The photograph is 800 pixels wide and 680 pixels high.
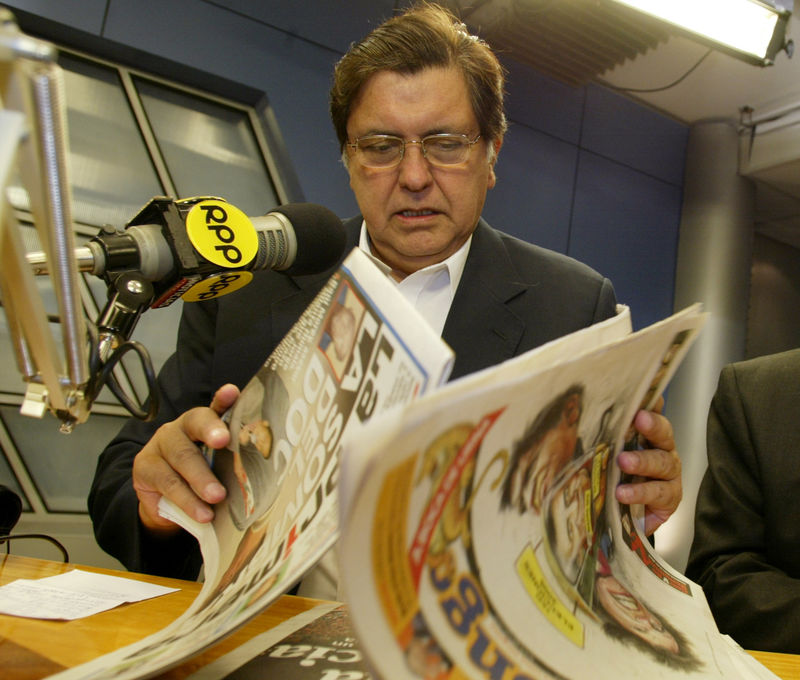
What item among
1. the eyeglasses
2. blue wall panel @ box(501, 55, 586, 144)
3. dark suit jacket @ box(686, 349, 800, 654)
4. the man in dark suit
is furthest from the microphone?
blue wall panel @ box(501, 55, 586, 144)

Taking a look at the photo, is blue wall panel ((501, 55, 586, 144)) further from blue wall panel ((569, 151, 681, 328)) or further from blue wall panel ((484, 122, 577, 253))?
blue wall panel ((569, 151, 681, 328))

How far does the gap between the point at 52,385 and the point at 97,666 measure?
0.17m

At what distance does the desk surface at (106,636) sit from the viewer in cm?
42

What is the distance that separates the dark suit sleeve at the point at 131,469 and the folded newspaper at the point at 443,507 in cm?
Result: 26

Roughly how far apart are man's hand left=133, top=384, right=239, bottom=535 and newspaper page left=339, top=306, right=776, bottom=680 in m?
0.29

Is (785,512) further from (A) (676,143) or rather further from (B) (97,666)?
(A) (676,143)

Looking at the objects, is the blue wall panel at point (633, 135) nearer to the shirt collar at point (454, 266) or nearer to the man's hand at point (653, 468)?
the shirt collar at point (454, 266)

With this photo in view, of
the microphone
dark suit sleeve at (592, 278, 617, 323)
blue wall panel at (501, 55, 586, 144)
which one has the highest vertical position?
blue wall panel at (501, 55, 586, 144)

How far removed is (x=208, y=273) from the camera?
483 mm

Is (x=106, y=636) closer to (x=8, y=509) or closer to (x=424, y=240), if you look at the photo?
(x=8, y=509)

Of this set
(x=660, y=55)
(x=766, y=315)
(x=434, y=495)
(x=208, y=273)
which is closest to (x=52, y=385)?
(x=208, y=273)

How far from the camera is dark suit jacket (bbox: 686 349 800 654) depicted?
886 millimetres

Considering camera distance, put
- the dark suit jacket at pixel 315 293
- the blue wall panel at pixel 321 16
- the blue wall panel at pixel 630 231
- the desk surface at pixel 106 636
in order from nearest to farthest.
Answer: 1. the desk surface at pixel 106 636
2. the dark suit jacket at pixel 315 293
3. the blue wall panel at pixel 321 16
4. the blue wall panel at pixel 630 231

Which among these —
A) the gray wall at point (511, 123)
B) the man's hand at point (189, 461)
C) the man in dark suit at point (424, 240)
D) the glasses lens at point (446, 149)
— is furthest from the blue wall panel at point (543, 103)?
the man's hand at point (189, 461)
